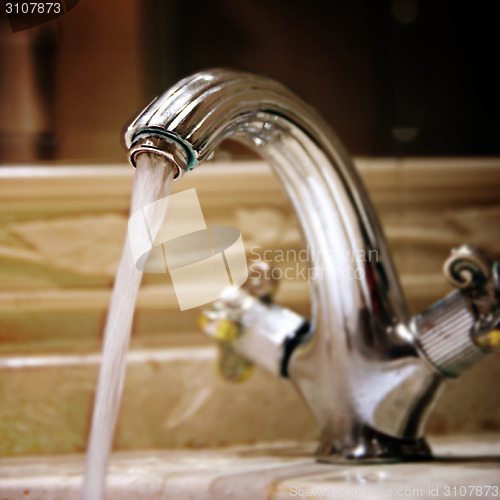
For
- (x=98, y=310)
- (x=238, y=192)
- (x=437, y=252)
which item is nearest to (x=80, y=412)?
(x=98, y=310)

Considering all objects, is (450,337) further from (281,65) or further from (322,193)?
(281,65)

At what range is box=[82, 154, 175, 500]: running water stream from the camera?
0.23m

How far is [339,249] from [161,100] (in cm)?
15

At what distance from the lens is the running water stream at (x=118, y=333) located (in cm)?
23

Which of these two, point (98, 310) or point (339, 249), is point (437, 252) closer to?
point (339, 249)

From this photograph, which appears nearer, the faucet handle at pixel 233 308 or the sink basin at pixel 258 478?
the sink basin at pixel 258 478

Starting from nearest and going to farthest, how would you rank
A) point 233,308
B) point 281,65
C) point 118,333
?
point 118,333
point 233,308
point 281,65

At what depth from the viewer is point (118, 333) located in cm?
25

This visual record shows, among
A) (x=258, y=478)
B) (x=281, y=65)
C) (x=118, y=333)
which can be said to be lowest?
(x=258, y=478)

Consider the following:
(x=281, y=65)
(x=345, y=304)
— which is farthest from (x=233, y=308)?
(x=281, y=65)
